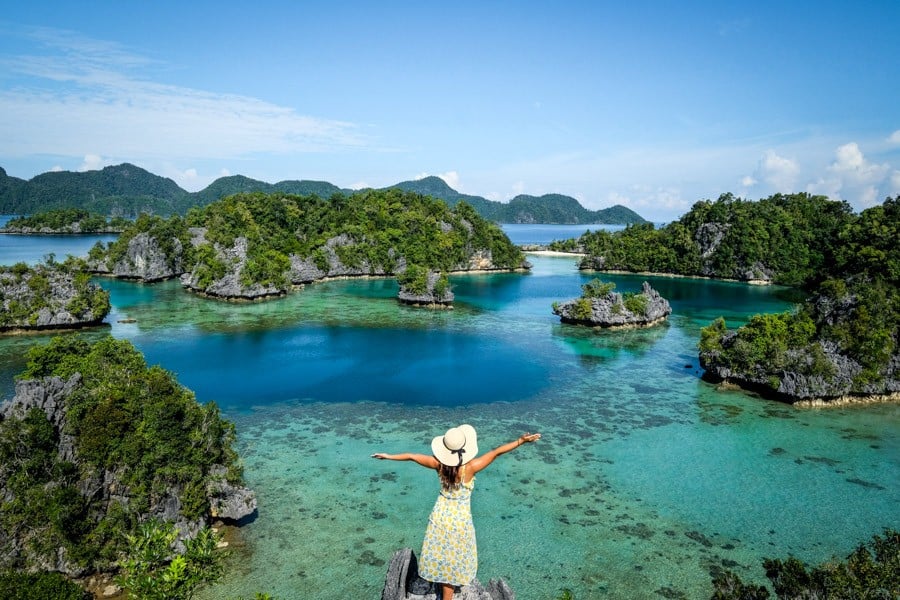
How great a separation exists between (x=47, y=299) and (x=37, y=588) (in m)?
41.7

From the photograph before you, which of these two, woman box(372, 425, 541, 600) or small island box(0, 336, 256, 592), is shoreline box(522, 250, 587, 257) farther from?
woman box(372, 425, 541, 600)

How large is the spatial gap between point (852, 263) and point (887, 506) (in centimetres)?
1949

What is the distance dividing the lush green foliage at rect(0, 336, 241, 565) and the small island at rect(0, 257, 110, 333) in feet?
106

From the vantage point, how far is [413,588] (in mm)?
7234

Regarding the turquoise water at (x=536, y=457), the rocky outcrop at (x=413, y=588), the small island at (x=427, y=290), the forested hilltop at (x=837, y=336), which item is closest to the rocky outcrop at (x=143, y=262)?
the turquoise water at (x=536, y=457)

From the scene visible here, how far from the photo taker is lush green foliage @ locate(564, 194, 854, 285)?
88.4 m

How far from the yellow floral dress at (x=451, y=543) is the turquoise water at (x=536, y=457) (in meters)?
8.53

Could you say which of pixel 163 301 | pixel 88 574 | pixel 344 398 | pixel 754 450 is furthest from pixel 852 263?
pixel 163 301

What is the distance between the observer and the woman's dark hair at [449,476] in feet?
20.5

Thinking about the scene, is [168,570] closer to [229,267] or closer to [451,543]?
[451,543]

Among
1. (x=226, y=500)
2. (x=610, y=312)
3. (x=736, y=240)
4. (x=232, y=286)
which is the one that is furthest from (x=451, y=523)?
(x=736, y=240)

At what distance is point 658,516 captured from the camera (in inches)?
709

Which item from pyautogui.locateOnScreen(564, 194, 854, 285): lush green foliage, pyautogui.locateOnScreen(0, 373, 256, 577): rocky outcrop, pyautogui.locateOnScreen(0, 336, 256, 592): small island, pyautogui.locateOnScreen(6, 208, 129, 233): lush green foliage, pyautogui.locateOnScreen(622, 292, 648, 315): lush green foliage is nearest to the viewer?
pyautogui.locateOnScreen(0, 373, 256, 577): rocky outcrop

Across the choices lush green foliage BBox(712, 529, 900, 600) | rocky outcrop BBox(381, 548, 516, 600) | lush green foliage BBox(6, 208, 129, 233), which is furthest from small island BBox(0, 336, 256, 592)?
lush green foliage BBox(6, 208, 129, 233)
